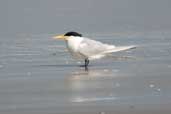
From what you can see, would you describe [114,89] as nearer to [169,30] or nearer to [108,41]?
[108,41]

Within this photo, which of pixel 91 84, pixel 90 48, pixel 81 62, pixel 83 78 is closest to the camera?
pixel 91 84

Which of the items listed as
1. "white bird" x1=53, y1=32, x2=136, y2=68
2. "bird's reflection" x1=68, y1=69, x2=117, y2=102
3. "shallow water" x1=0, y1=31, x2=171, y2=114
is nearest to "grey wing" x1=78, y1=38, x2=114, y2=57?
"white bird" x1=53, y1=32, x2=136, y2=68

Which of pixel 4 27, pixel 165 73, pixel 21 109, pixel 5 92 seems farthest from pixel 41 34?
pixel 21 109

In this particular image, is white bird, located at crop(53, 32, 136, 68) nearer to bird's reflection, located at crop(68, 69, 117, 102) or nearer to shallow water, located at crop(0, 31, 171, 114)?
shallow water, located at crop(0, 31, 171, 114)

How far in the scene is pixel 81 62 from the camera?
1342 centimetres

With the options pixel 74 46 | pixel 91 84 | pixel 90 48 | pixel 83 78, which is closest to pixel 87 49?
pixel 90 48

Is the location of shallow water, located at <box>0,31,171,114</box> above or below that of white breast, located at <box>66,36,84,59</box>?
below

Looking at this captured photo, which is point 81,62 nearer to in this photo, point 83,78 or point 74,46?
point 74,46

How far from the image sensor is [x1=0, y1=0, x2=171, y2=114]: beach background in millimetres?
8562

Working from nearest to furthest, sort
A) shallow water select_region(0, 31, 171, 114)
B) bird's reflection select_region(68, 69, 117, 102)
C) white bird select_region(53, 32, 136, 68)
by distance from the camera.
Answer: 1. shallow water select_region(0, 31, 171, 114)
2. bird's reflection select_region(68, 69, 117, 102)
3. white bird select_region(53, 32, 136, 68)

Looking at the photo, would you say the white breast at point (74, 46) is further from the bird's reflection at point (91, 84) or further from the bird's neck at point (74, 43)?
the bird's reflection at point (91, 84)

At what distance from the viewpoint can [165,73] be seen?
11.0 metres

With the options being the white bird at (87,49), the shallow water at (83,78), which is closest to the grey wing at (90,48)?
the white bird at (87,49)

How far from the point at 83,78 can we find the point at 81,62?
8.26 ft
